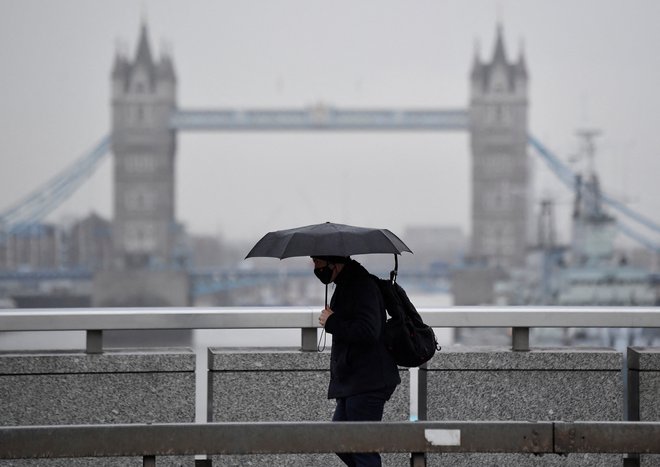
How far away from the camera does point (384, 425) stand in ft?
7.52

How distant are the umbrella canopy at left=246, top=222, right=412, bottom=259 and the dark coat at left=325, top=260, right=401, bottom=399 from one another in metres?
0.08

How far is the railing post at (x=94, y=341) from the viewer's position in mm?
3215

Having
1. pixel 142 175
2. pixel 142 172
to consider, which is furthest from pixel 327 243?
pixel 142 172

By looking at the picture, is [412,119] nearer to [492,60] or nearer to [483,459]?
[492,60]

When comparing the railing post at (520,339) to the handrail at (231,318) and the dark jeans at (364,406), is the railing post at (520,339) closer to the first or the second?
the handrail at (231,318)

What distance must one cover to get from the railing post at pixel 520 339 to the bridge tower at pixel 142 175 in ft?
226

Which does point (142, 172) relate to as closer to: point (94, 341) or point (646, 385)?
point (94, 341)

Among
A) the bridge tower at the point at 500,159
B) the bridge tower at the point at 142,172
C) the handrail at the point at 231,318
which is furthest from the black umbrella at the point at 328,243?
the bridge tower at the point at 500,159

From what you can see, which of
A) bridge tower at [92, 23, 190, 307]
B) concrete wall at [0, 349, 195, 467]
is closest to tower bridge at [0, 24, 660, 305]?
bridge tower at [92, 23, 190, 307]

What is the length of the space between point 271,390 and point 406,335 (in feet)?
2.39

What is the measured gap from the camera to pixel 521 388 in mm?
3348

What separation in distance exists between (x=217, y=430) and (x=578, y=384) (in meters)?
1.45

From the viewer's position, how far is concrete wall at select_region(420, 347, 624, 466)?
3.33m

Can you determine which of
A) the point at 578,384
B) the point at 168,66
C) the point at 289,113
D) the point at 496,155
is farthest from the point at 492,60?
the point at 578,384
